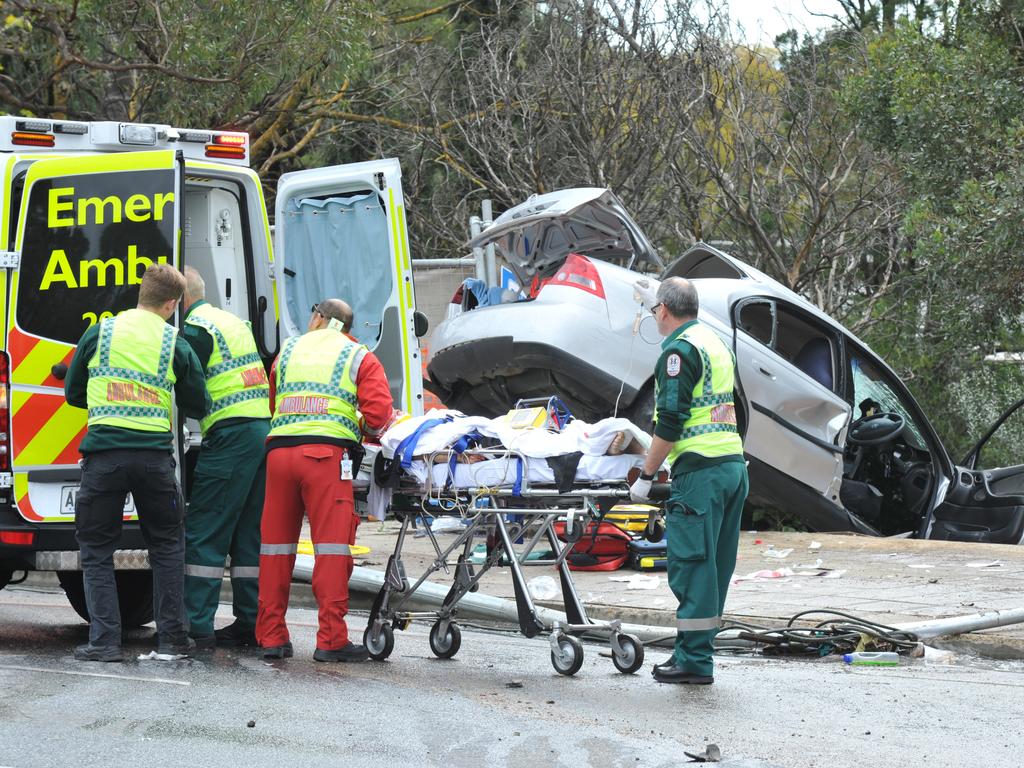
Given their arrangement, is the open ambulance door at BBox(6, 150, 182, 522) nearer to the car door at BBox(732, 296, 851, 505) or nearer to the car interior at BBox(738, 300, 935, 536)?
the car door at BBox(732, 296, 851, 505)

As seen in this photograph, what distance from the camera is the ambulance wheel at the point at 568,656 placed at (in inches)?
250

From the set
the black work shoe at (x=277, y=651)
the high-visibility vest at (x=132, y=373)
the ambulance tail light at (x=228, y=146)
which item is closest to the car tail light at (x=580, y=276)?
the ambulance tail light at (x=228, y=146)

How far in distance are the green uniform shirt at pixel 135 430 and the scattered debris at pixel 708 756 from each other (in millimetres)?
3007

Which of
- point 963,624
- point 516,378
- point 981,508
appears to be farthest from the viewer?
point 981,508

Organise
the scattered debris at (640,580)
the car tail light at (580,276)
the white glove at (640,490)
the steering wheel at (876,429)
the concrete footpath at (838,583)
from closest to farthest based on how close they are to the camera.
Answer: the white glove at (640,490)
the concrete footpath at (838,583)
the scattered debris at (640,580)
the car tail light at (580,276)
the steering wheel at (876,429)

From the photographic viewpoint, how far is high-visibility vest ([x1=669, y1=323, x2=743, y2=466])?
635 centimetres

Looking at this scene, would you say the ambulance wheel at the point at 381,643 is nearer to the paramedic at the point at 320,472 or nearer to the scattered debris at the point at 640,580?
the paramedic at the point at 320,472

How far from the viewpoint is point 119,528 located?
22.0ft

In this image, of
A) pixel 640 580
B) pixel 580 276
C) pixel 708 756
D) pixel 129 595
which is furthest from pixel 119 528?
pixel 580 276

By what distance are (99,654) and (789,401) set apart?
5.79 metres

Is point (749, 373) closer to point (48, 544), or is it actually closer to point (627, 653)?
point (627, 653)

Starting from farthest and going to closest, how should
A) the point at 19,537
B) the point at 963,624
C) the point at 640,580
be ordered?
the point at 640,580
the point at 963,624
the point at 19,537

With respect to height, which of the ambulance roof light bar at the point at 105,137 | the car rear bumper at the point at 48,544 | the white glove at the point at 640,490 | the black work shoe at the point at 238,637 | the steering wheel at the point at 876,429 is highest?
the ambulance roof light bar at the point at 105,137

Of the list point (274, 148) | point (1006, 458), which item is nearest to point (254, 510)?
point (1006, 458)
